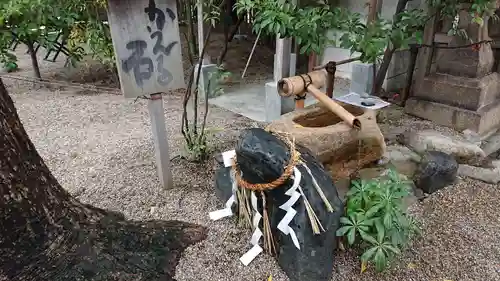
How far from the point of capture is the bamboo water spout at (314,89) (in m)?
2.79

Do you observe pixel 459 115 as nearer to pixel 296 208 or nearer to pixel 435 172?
pixel 435 172

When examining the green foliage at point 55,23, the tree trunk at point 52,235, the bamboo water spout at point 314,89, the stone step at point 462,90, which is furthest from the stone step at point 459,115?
the green foliage at point 55,23

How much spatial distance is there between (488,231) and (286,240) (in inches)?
59.4

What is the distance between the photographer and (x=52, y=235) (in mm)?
2021

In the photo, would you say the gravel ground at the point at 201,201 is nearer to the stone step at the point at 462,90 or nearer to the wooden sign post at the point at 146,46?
the wooden sign post at the point at 146,46

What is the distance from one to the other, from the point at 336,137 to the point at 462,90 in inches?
74.2

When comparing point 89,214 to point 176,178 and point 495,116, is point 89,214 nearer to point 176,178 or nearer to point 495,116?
point 176,178

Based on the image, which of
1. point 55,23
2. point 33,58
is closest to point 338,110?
point 55,23

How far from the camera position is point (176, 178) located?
3145 millimetres

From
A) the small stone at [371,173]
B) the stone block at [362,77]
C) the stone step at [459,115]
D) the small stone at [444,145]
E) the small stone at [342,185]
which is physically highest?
the stone block at [362,77]

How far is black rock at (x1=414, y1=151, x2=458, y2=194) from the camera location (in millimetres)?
A: 3035

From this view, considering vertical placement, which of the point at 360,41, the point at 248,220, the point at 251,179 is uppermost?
the point at 360,41

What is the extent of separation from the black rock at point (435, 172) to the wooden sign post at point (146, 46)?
201 centimetres

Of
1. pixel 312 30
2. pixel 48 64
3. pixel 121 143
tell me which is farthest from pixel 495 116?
pixel 48 64
